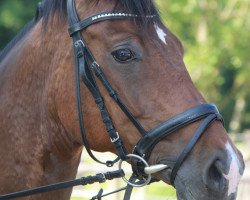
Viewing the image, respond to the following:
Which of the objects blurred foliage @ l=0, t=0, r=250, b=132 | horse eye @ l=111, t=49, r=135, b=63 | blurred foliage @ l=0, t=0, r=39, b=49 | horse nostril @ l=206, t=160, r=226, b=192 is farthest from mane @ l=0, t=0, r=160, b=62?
blurred foliage @ l=0, t=0, r=39, b=49

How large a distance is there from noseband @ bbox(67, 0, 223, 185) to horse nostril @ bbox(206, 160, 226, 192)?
15 cm

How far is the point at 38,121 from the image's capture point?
11.5 feet

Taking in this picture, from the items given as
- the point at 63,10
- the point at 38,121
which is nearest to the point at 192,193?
the point at 38,121

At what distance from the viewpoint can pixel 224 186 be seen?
9.44 ft

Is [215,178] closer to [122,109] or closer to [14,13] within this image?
[122,109]

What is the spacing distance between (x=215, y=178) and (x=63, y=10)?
4.42 feet

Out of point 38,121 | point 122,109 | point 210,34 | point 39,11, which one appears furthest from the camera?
point 210,34

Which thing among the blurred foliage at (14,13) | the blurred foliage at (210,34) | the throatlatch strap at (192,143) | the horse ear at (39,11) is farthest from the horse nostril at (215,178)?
the blurred foliage at (14,13)

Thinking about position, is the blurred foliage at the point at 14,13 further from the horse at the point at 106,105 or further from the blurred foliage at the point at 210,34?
the horse at the point at 106,105

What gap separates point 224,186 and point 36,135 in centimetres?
118

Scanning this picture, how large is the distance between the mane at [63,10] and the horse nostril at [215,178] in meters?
0.89

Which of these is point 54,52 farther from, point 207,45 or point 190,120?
point 207,45

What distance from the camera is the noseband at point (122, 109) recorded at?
3025 millimetres

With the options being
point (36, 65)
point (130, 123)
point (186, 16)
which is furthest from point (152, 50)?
point (186, 16)
